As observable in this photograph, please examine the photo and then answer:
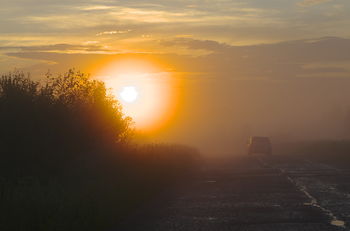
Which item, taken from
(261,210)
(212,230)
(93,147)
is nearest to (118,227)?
(212,230)

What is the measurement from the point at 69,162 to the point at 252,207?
9.37 m

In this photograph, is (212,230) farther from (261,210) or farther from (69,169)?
(69,169)

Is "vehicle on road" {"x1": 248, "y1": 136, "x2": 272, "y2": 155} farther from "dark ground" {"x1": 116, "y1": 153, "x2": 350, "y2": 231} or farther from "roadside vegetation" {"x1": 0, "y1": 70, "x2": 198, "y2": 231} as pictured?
"dark ground" {"x1": 116, "y1": 153, "x2": 350, "y2": 231}

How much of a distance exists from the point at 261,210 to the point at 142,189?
648 cm

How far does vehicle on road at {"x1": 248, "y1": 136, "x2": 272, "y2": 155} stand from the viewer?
2534 inches

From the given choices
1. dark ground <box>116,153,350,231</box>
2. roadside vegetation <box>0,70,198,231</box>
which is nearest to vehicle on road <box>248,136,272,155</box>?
roadside vegetation <box>0,70,198,231</box>

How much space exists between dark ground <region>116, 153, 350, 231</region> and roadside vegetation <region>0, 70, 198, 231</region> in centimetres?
108

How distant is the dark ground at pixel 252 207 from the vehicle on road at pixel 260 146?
34.7 metres

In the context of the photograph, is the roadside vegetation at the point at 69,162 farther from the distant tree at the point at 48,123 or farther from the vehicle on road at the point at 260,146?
the vehicle on road at the point at 260,146

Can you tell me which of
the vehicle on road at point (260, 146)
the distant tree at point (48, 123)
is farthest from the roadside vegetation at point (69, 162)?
the vehicle on road at point (260, 146)

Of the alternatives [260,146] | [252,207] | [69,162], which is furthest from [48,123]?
[260,146]

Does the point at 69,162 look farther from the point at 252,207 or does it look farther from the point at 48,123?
the point at 252,207

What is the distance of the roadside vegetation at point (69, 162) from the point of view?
1538 cm

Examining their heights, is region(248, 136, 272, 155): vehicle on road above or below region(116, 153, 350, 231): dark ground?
above
